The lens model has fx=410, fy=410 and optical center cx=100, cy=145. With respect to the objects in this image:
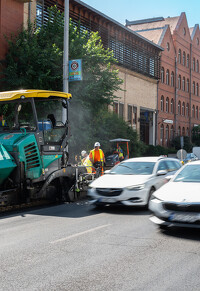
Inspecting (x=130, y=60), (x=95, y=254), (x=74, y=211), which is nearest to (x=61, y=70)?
(x=74, y=211)

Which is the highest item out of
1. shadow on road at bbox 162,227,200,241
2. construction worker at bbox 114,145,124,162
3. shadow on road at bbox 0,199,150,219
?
construction worker at bbox 114,145,124,162

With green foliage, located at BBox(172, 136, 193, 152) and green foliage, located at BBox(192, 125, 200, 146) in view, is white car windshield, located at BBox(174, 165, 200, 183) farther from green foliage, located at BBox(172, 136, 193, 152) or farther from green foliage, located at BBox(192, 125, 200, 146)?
green foliage, located at BBox(192, 125, 200, 146)

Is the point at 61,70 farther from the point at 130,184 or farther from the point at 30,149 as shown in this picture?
the point at 130,184

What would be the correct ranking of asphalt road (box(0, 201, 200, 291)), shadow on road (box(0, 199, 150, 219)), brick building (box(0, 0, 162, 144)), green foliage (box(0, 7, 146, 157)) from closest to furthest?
asphalt road (box(0, 201, 200, 291)) → shadow on road (box(0, 199, 150, 219)) → green foliage (box(0, 7, 146, 157)) → brick building (box(0, 0, 162, 144))

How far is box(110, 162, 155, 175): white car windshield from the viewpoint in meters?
11.7

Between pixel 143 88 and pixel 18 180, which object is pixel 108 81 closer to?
pixel 18 180

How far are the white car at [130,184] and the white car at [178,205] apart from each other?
73.6 inches

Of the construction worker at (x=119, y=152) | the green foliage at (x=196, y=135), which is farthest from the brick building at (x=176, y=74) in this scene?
the construction worker at (x=119, y=152)

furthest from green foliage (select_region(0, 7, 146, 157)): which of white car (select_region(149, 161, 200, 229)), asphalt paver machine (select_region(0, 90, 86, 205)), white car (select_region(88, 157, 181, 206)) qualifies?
white car (select_region(149, 161, 200, 229))

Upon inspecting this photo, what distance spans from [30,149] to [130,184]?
2765 mm

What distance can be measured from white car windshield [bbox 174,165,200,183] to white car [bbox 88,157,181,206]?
1.56m

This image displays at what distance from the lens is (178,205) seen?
7.58 meters

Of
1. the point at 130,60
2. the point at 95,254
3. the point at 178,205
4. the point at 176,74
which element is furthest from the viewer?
the point at 176,74

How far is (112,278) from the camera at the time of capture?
5156mm
